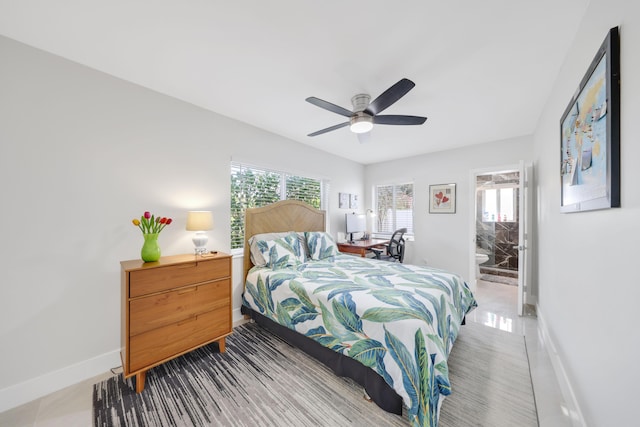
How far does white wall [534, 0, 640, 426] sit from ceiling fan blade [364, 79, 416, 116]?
945mm

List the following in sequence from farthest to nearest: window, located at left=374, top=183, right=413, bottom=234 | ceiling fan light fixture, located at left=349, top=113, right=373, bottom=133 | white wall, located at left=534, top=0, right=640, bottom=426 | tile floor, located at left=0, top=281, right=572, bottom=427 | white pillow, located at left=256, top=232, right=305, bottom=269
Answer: window, located at left=374, top=183, right=413, bottom=234, white pillow, located at left=256, top=232, right=305, bottom=269, ceiling fan light fixture, located at left=349, top=113, right=373, bottom=133, tile floor, located at left=0, top=281, right=572, bottom=427, white wall, located at left=534, top=0, right=640, bottom=426

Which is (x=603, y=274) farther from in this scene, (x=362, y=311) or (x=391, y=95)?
(x=391, y=95)

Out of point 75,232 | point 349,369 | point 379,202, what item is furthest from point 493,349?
point 75,232

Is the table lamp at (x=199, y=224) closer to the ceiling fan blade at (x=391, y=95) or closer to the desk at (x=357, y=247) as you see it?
the ceiling fan blade at (x=391, y=95)

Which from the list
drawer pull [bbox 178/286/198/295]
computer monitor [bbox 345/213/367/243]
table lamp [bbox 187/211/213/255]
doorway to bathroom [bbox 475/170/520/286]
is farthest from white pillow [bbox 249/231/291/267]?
doorway to bathroom [bbox 475/170/520/286]

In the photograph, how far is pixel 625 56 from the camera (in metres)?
0.96

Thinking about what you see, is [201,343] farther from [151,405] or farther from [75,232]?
[75,232]

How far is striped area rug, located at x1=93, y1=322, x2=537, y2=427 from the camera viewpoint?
1555 mm

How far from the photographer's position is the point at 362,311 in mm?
1710

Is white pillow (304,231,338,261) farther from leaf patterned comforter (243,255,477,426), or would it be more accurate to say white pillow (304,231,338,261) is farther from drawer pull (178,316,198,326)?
drawer pull (178,316,198,326)

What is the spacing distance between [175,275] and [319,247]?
1.83 m

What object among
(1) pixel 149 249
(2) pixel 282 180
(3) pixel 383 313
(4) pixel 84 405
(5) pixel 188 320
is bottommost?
(4) pixel 84 405

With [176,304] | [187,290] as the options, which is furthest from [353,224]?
[176,304]

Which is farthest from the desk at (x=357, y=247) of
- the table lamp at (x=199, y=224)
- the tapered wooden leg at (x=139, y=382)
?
the tapered wooden leg at (x=139, y=382)
